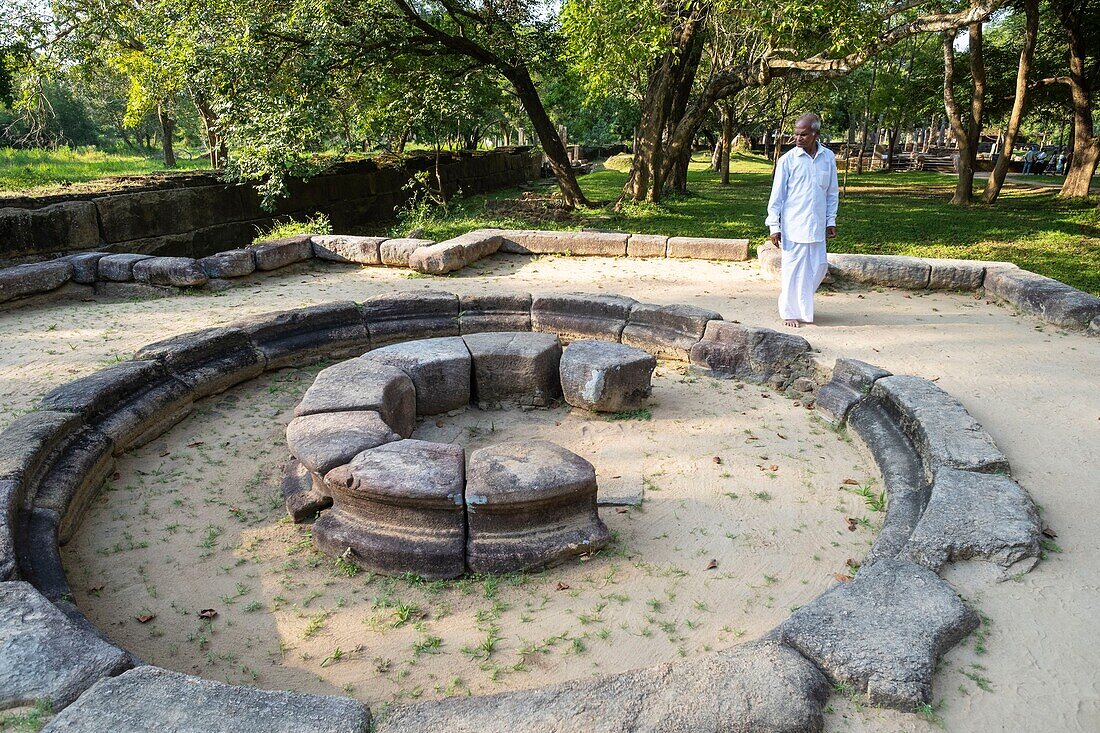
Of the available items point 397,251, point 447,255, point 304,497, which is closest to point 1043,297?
point 447,255

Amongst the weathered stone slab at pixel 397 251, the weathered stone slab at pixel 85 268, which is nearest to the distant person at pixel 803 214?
the weathered stone slab at pixel 397 251

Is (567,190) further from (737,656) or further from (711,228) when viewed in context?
(737,656)

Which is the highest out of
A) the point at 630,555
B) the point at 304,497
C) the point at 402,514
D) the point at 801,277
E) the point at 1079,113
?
the point at 1079,113

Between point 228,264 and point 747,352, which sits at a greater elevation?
point 228,264

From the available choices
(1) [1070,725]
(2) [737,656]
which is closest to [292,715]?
(2) [737,656]

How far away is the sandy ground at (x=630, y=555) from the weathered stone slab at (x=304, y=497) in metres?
0.10

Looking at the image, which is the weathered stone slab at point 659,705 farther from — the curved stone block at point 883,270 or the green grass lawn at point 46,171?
the green grass lawn at point 46,171

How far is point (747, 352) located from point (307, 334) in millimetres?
3648

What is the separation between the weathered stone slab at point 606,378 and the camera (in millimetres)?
4918

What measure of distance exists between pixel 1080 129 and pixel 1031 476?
1562 cm

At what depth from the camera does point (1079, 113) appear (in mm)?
15016

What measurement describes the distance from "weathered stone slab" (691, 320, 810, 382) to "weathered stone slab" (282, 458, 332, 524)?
3321 mm

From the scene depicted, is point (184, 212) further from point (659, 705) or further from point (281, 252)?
point (659, 705)

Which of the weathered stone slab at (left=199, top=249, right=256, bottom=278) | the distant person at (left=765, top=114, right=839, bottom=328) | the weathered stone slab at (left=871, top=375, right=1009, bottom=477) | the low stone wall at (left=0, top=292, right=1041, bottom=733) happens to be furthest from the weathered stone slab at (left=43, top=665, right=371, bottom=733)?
the weathered stone slab at (left=199, top=249, right=256, bottom=278)
